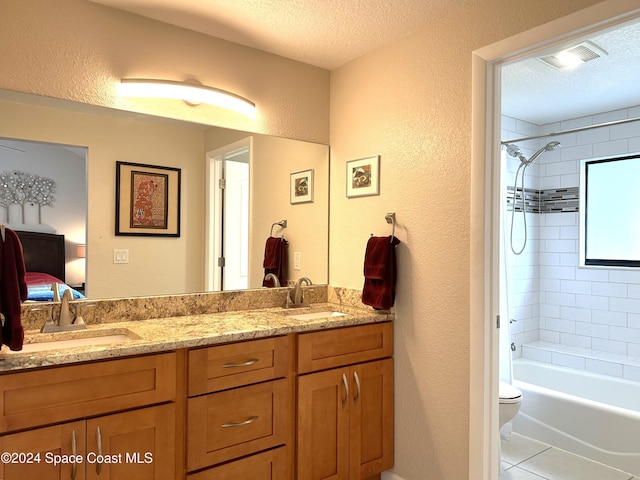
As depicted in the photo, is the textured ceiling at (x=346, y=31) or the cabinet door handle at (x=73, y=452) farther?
the textured ceiling at (x=346, y=31)

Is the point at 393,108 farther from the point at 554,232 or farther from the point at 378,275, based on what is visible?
the point at 554,232

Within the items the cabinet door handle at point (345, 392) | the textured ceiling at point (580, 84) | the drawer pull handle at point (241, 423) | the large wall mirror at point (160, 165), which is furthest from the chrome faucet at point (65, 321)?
the textured ceiling at point (580, 84)

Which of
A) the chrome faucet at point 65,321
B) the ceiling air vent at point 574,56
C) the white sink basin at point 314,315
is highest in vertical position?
the ceiling air vent at point 574,56

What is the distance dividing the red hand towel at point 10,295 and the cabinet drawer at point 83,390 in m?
0.14

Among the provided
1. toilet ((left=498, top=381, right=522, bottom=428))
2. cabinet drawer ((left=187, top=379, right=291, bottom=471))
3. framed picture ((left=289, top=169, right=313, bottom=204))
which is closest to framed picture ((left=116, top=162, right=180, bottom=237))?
framed picture ((left=289, top=169, right=313, bottom=204))

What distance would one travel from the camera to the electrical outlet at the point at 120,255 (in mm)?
Result: 2098

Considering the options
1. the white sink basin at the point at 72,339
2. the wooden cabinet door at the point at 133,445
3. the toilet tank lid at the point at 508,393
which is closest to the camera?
the wooden cabinet door at the point at 133,445

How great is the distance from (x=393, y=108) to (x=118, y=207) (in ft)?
4.83

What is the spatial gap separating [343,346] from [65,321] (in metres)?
1.23

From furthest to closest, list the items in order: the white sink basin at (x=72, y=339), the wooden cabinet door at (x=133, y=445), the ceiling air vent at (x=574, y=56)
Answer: the ceiling air vent at (x=574, y=56) → the white sink basin at (x=72, y=339) → the wooden cabinet door at (x=133, y=445)

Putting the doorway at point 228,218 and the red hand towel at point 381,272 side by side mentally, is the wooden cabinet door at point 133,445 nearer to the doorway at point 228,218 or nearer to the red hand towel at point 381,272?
the doorway at point 228,218

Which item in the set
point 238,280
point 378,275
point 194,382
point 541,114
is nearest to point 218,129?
point 238,280

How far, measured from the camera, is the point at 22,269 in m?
1.58

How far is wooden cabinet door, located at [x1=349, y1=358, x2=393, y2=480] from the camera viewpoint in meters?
2.21
